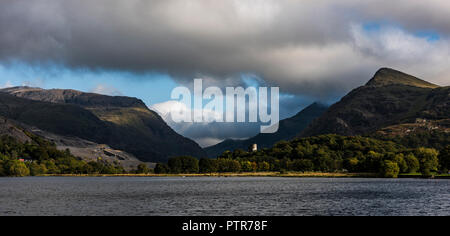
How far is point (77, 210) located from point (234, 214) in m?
34.5

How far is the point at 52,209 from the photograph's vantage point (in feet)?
311

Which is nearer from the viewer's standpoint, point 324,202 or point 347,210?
point 347,210
